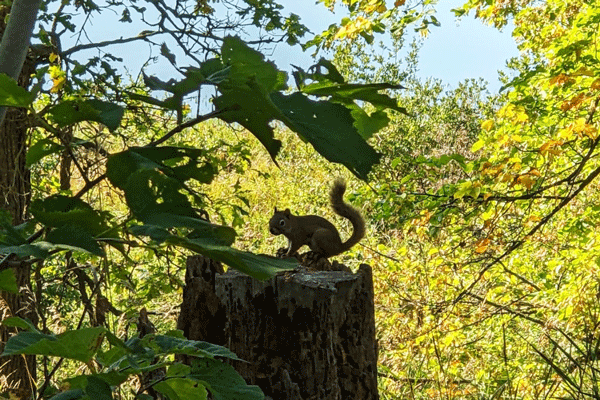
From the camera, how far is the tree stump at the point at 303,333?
1858 millimetres

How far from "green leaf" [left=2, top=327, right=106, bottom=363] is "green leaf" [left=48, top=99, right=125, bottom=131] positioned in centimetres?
19

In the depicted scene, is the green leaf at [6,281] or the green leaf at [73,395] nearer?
the green leaf at [6,281]

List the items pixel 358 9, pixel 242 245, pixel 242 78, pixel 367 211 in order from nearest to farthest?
pixel 242 78, pixel 358 9, pixel 242 245, pixel 367 211

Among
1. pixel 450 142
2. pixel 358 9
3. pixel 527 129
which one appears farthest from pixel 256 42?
pixel 450 142

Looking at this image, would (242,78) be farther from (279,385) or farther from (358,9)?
(358,9)

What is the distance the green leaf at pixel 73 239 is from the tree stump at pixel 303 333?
4.31 ft

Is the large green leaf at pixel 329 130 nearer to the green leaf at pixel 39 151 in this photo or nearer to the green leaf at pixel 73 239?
the green leaf at pixel 73 239

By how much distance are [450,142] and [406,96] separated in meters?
1.20

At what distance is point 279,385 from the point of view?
1.87m

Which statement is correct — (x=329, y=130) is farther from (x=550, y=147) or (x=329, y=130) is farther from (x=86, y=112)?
(x=550, y=147)

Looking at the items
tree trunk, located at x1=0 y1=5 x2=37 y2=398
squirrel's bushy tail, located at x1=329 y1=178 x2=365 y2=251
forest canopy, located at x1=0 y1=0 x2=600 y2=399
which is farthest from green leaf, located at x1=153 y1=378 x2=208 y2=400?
tree trunk, located at x1=0 y1=5 x2=37 y2=398

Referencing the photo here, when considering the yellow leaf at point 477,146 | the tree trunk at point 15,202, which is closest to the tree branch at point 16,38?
the yellow leaf at point 477,146

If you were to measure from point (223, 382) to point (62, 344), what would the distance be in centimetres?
22

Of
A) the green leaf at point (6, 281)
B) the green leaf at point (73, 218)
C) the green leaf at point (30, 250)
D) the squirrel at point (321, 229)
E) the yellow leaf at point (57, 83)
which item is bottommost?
the green leaf at point (30, 250)
